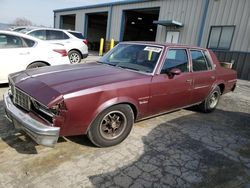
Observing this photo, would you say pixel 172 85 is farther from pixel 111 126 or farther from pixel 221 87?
pixel 221 87

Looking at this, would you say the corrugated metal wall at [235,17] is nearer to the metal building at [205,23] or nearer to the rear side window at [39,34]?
the metal building at [205,23]

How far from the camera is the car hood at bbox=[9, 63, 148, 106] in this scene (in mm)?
2707

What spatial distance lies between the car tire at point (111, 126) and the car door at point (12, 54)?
A: 11.9ft

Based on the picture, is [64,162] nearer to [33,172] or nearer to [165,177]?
[33,172]

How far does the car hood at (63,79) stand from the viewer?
2.71 meters

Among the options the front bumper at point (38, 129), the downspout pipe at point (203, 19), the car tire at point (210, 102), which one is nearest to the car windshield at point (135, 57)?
the front bumper at point (38, 129)

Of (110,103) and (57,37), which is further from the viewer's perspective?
(57,37)

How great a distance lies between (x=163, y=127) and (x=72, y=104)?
217cm

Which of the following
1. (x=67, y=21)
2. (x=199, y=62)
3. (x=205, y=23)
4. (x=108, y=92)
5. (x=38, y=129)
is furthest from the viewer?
(x=67, y=21)

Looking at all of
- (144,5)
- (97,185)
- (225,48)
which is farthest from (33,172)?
(144,5)

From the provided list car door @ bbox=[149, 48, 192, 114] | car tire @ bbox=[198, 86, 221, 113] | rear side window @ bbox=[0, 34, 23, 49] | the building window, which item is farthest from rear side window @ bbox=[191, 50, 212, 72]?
the building window

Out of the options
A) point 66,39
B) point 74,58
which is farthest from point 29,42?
point 74,58

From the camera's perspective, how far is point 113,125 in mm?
3279

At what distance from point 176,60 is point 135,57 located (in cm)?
83
